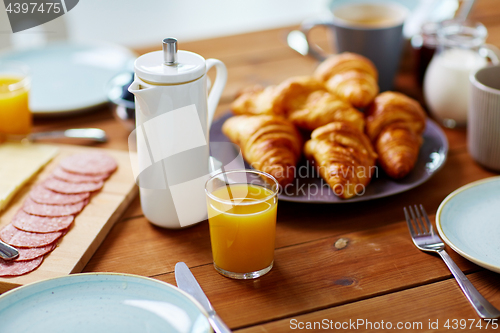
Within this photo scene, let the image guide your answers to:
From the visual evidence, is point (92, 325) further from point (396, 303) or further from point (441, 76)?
point (441, 76)

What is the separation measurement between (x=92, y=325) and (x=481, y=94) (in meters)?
0.90

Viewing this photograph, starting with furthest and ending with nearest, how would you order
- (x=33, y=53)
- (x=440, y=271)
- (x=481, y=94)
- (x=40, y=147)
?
(x=33, y=53) → (x=40, y=147) → (x=481, y=94) → (x=440, y=271)

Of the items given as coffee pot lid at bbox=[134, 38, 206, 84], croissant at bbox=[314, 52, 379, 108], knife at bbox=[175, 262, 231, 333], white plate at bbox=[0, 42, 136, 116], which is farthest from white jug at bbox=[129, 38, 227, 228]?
white plate at bbox=[0, 42, 136, 116]

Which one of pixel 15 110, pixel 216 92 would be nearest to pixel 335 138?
pixel 216 92

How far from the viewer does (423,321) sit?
28.1 inches

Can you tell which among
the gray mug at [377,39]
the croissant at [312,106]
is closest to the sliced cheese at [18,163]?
the croissant at [312,106]

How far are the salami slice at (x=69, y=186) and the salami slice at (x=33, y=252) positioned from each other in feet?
0.58

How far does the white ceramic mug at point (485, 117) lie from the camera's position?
3.41 ft

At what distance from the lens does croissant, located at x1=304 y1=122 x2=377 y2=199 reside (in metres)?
0.95

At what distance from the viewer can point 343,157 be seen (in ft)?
3.24

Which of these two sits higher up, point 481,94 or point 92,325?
point 481,94

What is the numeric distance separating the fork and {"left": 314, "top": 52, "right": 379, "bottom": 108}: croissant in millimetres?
301

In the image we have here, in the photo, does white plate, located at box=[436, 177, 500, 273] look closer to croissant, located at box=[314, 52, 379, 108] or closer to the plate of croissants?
the plate of croissants

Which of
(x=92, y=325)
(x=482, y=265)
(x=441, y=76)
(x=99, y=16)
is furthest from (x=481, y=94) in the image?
(x=99, y=16)
